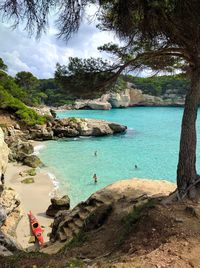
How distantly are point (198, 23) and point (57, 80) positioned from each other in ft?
13.8

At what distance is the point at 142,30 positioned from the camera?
7.30 m

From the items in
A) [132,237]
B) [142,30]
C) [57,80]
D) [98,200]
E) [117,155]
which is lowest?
[117,155]

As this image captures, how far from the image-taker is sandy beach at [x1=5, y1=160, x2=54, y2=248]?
14175 millimetres

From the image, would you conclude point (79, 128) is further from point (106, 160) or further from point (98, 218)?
point (98, 218)

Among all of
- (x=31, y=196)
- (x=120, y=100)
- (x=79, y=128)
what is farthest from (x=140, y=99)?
(x=31, y=196)

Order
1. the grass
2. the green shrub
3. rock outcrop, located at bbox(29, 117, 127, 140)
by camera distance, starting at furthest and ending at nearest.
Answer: rock outcrop, located at bbox(29, 117, 127, 140), the green shrub, the grass

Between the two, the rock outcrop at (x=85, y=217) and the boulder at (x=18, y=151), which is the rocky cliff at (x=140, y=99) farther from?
the rock outcrop at (x=85, y=217)

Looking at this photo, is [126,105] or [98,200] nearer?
[98,200]

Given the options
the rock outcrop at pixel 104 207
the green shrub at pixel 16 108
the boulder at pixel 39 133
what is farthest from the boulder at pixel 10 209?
the green shrub at pixel 16 108

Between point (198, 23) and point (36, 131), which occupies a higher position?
point (198, 23)

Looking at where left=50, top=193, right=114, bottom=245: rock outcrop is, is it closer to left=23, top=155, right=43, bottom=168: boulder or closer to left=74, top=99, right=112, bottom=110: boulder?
left=23, top=155, right=43, bottom=168: boulder

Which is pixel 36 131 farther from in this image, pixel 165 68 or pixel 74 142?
pixel 165 68

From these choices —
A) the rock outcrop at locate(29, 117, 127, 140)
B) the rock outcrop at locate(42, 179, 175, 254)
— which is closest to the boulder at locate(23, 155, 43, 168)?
the rock outcrop at locate(29, 117, 127, 140)

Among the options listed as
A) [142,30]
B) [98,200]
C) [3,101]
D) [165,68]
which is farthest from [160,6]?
[3,101]
